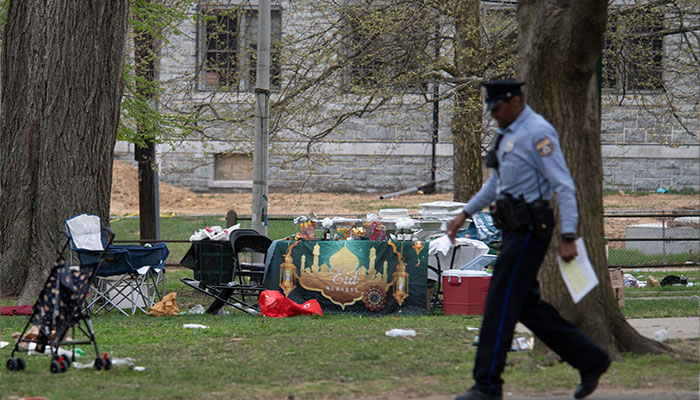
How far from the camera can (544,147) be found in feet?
17.7

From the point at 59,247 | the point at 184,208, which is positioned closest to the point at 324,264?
the point at 59,247

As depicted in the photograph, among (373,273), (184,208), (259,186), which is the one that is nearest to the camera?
(373,273)

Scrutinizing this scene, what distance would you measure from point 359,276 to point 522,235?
6.05 metres

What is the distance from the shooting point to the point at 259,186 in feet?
46.0

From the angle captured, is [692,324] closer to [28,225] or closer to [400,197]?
[28,225]

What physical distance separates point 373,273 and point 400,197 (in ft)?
52.9

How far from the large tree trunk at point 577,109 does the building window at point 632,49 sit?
33.7 feet

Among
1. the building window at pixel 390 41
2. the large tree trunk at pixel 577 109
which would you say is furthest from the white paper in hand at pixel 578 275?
the building window at pixel 390 41

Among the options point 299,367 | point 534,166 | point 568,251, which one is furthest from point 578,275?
point 299,367

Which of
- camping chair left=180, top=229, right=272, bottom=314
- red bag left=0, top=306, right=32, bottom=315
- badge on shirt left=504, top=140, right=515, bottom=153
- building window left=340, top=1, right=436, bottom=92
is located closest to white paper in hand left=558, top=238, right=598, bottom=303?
badge on shirt left=504, top=140, right=515, bottom=153

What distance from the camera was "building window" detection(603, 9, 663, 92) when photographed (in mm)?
16719

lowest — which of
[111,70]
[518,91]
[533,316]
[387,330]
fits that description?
[387,330]

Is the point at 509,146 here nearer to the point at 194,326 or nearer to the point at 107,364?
the point at 107,364

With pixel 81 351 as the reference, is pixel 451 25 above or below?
above
